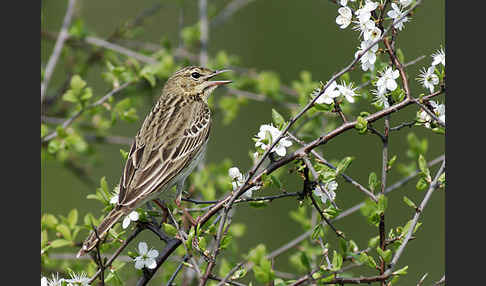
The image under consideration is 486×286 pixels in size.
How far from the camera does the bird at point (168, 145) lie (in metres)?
3.51

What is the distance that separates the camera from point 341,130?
2.76 m

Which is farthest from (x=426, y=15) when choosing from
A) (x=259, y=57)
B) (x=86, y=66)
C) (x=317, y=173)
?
(x=317, y=173)

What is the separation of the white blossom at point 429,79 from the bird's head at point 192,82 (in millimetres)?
2203

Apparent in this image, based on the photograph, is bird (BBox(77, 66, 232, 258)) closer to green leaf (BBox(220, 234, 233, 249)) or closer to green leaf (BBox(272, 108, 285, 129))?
green leaf (BBox(220, 234, 233, 249))

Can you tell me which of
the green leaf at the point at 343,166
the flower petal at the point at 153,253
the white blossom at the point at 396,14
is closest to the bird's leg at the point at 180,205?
the flower petal at the point at 153,253

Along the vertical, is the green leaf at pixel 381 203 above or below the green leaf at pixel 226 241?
above

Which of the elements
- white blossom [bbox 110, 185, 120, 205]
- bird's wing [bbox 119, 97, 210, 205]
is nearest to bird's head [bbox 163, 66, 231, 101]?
bird's wing [bbox 119, 97, 210, 205]

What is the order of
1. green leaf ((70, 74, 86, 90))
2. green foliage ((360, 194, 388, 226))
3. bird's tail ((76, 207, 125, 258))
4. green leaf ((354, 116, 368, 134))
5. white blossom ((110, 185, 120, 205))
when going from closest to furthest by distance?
green foliage ((360, 194, 388, 226)) → green leaf ((354, 116, 368, 134)) → bird's tail ((76, 207, 125, 258)) → white blossom ((110, 185, 120, 205)) → green leaf ((70, 74, 86, 90))

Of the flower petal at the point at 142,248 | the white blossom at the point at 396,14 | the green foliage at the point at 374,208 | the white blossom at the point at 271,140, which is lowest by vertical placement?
the flower petal at the point at 142,248

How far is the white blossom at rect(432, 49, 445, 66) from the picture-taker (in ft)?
9.12

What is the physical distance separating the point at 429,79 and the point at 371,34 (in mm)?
331

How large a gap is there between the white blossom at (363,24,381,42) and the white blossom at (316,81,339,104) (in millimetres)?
238

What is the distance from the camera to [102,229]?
3.19m

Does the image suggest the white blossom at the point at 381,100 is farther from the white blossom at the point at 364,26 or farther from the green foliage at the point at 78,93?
the green foliage at the point at 78,93
